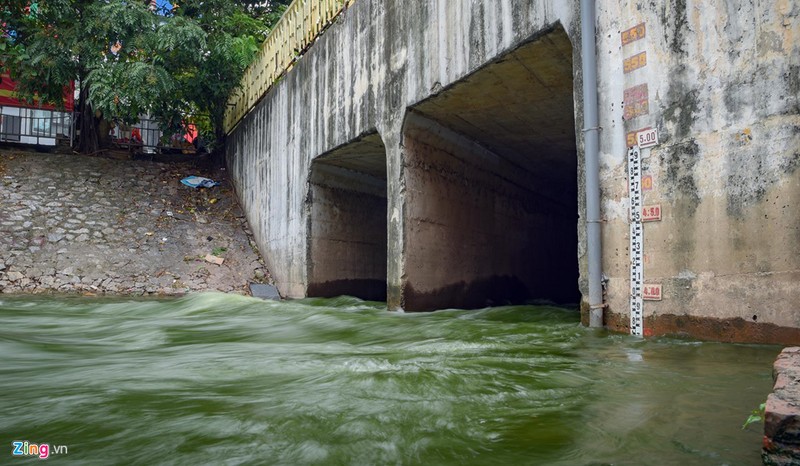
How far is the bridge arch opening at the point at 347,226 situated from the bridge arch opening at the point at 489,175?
5.39ft

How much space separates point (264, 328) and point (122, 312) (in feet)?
9.88

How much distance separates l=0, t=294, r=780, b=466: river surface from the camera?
1955mm

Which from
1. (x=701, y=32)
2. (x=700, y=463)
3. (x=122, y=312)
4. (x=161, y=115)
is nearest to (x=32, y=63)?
(x=161, y=115)

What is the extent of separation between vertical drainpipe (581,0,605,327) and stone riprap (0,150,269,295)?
26.5 ft

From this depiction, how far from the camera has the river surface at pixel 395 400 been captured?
77.0 inches

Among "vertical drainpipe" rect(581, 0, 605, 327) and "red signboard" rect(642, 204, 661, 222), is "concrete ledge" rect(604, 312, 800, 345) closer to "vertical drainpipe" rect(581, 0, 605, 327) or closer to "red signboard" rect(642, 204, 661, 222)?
"vertical drainpipe" rect(581, 0, 605, 327)

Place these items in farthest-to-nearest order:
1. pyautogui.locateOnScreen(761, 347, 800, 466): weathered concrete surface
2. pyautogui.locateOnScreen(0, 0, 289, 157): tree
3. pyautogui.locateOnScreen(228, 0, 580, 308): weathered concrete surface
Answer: pyautogui.locateOnScreen(0, 0, 289, 157): tree
pyautogui.locateOnScreen(228, 0, 580, 308): weathered concrete surface
pyautogui.locateOnScreen(761, 347, 800, 466): weathered concrete surface

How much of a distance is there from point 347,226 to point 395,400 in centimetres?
786

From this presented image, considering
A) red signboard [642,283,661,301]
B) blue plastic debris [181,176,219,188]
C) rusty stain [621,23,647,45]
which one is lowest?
red signboard [642,283,661,301]

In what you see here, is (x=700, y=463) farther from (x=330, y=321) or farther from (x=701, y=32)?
(x=330, y=321)

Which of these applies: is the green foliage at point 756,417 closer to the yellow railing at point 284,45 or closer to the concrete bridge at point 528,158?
the concrete bridge at point 528,158

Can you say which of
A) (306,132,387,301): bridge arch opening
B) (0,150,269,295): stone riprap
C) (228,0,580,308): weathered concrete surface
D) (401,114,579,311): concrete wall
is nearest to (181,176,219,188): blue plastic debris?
(0,150,269,295): stone riprap

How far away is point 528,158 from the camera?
28.8 ft

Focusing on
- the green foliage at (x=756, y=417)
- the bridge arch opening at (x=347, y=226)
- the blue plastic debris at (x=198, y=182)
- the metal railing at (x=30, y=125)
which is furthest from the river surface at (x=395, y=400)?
the metal railing at (x=30, y=125)
